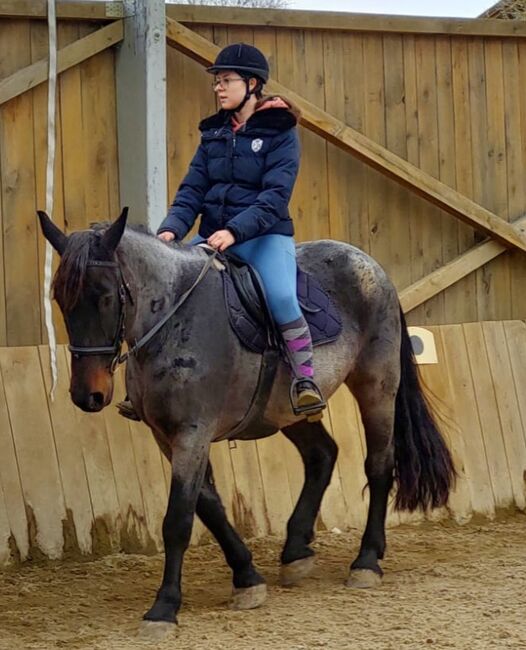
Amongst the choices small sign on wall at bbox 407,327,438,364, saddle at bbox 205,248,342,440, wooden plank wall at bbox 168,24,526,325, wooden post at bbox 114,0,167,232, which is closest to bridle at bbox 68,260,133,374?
saddle at bbox 205,248,342,440

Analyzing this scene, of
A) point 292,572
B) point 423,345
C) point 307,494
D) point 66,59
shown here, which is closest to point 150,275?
point 307,494

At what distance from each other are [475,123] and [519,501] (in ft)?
8.79

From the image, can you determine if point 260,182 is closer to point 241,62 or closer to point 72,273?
point 241,62

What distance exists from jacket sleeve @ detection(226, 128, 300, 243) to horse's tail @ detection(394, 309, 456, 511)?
4.01 feet

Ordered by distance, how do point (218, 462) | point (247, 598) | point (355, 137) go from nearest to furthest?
point (247, 598), point (218, 462), point (355, 137)

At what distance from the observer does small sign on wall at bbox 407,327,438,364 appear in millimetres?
7430

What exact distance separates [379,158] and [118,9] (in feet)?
6.39

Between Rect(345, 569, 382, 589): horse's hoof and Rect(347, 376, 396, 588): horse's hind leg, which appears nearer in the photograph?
Rect(345, 569, 382, 589): horse's hoof

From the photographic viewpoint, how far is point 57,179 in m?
7.15

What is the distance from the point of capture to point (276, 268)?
216 inches

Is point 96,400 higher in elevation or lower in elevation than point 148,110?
lower

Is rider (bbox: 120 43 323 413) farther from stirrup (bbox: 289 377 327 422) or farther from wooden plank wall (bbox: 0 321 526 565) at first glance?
wooden plank wall (bbox: 0 321 526 565)

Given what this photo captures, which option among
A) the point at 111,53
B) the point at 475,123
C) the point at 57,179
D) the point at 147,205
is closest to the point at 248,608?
the point at 147,205

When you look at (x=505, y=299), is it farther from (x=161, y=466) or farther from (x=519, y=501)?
(x=161, y=466)
